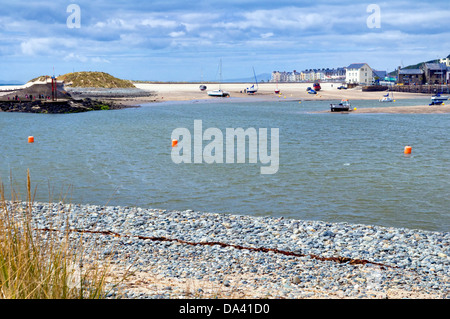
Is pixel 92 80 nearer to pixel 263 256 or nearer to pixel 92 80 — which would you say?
pixel 92 80

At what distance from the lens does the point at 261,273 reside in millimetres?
10594

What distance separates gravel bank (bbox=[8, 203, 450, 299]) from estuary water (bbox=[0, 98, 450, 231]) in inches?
96.5

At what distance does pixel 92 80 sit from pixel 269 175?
459 ft

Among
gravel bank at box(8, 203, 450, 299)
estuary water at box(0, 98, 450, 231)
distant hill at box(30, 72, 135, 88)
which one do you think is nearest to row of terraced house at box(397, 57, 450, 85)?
distant hill at box(30, 72, 135, 88)

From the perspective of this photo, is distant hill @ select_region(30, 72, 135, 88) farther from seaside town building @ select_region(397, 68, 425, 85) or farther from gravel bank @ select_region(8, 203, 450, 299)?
gravel bank @ select_region(8, 203, 450, 299)

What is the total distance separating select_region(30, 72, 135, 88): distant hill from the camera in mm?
151625

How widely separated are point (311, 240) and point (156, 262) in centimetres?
440

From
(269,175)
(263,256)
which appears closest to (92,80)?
(269,175)

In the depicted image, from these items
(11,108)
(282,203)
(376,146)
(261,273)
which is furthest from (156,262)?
(11,108)

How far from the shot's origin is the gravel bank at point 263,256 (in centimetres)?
952

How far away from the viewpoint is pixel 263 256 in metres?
11.7
